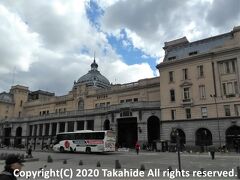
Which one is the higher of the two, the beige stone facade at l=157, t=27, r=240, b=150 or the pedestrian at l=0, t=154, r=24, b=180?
the beige stone facade at l=157, t=27, r=240, b=150

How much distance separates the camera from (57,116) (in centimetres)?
7781

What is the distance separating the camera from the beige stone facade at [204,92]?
159 ft

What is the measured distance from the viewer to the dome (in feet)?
286

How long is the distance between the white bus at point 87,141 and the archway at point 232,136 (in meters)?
20.5

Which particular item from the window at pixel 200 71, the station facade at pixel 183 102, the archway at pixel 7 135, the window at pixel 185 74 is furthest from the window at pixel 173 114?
the archway at pixel 7 135

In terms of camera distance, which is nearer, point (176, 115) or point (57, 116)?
point (176, 115)

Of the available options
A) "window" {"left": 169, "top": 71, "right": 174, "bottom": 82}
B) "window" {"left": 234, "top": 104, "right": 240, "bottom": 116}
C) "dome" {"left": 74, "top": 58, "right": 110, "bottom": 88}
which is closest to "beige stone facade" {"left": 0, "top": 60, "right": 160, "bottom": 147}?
"dome" {"left": 74, "top": 58, "right": 110, "bottom": 88}

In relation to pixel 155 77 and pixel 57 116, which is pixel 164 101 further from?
pixel 57 116

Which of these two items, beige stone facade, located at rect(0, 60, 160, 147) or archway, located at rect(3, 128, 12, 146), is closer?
beige stone facade, located at rect(0, 60, 160, 147)

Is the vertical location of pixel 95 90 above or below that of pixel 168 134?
above

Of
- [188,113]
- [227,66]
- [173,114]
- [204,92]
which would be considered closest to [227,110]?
[204,92]

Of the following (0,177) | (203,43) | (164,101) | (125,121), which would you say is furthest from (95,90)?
(0,177)

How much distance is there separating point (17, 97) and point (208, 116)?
77314 mm

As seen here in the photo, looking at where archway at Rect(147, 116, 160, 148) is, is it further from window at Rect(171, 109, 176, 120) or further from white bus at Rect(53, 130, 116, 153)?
white bus at Rect(53, 130, 116, 153)
